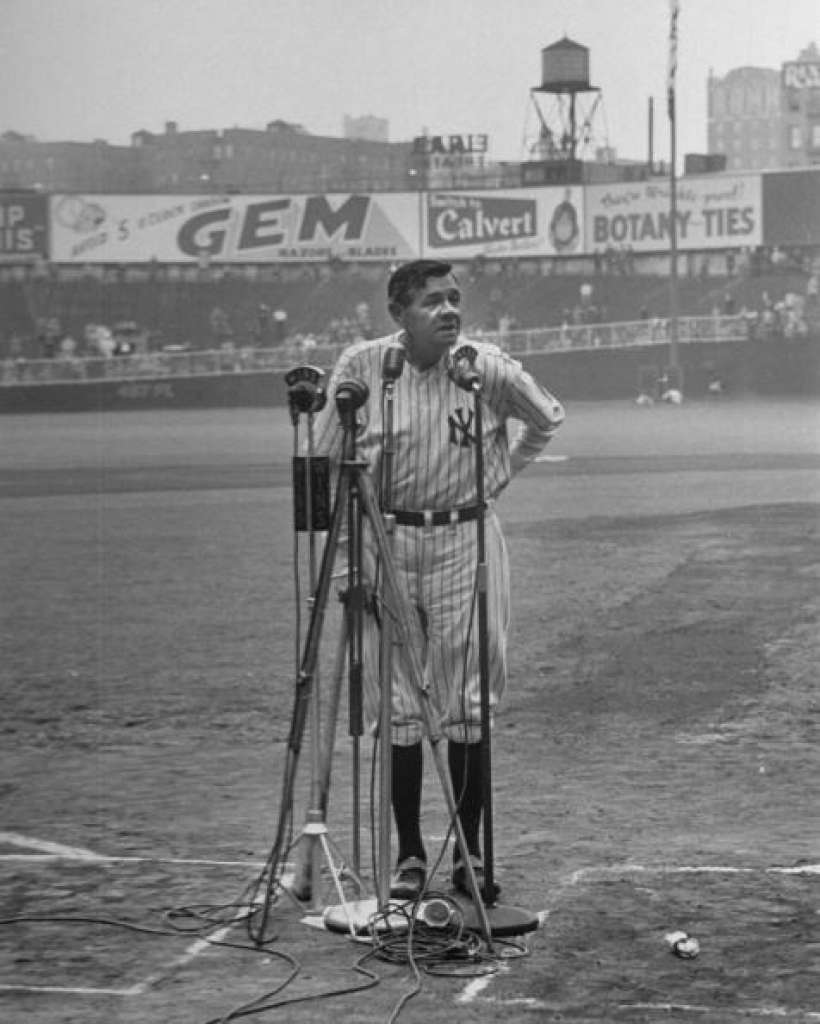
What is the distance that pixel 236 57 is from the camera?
371 inches

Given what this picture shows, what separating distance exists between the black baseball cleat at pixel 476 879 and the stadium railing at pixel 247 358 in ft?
17.1

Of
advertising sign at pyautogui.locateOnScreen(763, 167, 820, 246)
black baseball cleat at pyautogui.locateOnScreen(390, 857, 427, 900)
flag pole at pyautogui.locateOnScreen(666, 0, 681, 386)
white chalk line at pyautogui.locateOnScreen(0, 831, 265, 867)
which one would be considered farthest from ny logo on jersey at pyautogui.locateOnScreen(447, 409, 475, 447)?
advertising sign at pyautogui.locateOnScreen(763, 167, 820, 246)

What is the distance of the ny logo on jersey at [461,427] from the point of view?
186 inches

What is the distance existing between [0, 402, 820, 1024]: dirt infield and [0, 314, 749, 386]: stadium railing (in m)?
0.26

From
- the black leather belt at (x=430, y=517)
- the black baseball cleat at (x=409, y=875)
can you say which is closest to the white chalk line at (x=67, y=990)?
the black baseball cleat at (x=409, y=875)

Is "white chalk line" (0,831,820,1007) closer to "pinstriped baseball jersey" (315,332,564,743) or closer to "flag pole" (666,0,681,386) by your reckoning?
"pinstriped baseball jersey" (315,332,564,743)

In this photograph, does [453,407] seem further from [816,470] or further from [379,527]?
[816,470]

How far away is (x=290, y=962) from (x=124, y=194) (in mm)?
6331

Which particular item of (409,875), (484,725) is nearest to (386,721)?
(484,725)

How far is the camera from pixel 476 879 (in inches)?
183

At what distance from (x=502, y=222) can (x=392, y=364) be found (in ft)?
24.2

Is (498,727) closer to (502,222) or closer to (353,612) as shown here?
(353,612)

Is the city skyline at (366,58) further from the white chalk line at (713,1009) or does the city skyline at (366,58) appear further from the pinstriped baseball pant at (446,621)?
the white chalk line at (713,1009)

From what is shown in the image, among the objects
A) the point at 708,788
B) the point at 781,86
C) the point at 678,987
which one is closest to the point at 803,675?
the point at 708,788
